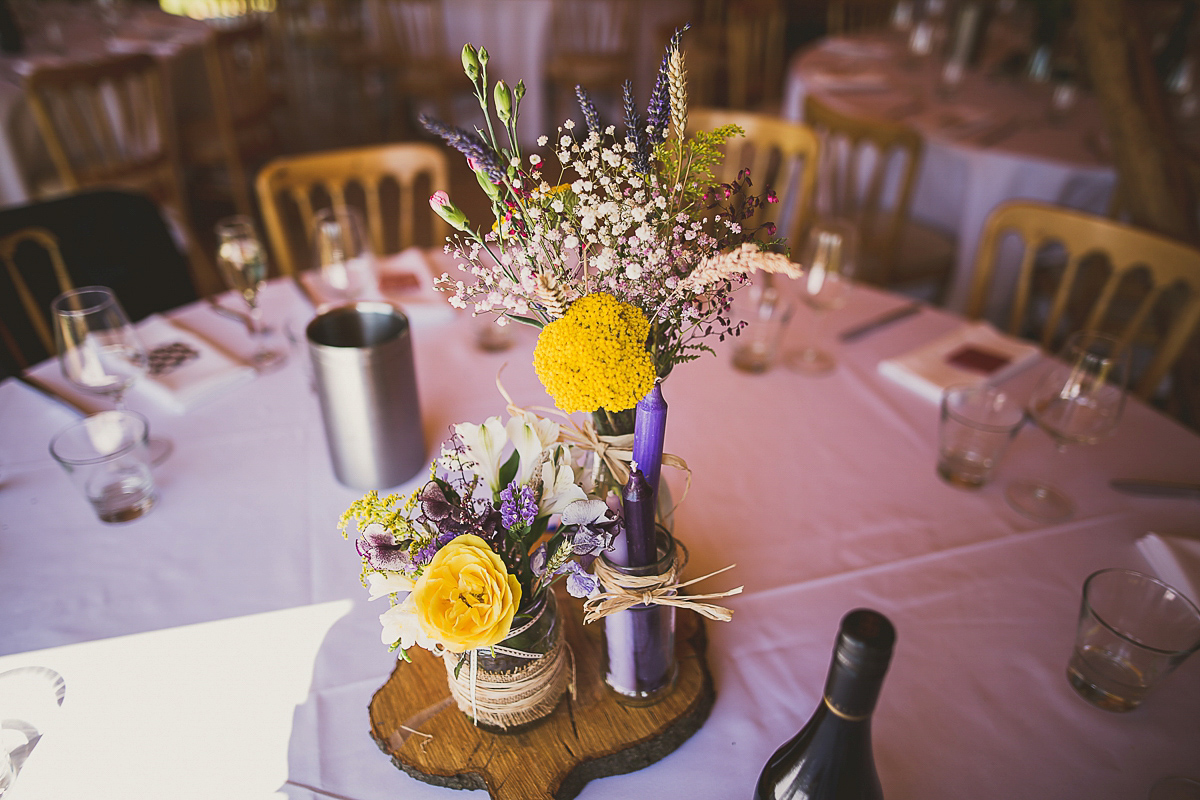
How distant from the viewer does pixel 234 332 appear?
4.44 ft

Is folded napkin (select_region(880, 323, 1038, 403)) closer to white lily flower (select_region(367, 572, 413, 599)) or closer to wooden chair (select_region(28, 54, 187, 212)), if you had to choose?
white lily flower (select_region(367, 572, 413, 599))

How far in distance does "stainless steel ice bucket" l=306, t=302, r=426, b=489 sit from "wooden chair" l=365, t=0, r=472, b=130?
11.9ft

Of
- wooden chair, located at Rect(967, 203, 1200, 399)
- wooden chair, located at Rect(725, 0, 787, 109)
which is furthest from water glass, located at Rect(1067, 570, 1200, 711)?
wooden chair, located at Rect(725, 0, 787, 109)

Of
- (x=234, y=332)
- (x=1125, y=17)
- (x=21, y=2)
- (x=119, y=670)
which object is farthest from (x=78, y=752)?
(x=21, y=2)

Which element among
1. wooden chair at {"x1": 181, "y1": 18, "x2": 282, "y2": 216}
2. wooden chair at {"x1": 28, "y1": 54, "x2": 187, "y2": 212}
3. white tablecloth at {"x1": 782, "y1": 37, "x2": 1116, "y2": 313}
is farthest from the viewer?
wooden chair at {"x1": 181, "y1": 18, "x2": 282, "y2": 216}

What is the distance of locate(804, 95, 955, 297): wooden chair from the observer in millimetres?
2086

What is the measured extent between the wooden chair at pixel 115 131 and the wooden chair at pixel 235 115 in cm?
27

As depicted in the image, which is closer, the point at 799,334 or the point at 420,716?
the point at 420,716

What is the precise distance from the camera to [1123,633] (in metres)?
0.76

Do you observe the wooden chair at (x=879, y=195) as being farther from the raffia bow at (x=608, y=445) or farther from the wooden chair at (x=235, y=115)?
the wooden chair at (x=235, y=115)

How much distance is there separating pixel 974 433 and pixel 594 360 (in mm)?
730

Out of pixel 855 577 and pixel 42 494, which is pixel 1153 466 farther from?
pixel 42 494

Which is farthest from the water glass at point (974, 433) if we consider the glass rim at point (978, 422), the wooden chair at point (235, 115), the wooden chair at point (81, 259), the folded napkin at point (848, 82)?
the wooden chair at point (235, 115)

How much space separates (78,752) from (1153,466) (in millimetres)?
1390
